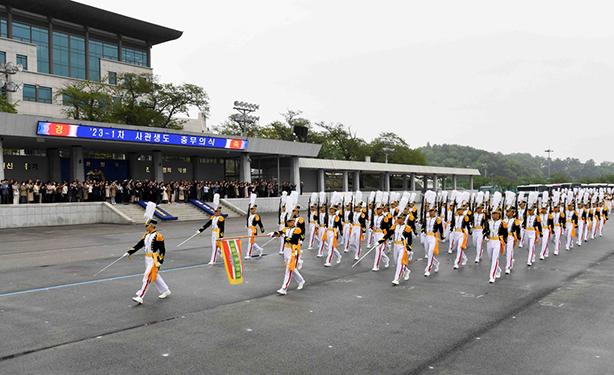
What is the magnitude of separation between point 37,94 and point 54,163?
77.1 ft

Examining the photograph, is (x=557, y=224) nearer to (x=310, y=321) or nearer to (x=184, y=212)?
(x=310, y=321)

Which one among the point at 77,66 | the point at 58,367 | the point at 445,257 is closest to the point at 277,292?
the point at 58,367

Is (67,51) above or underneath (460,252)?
above

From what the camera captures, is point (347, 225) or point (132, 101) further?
point (132, 101)

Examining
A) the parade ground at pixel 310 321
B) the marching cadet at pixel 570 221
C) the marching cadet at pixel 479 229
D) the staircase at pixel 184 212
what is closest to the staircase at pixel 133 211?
the staircase at pixel 184 212

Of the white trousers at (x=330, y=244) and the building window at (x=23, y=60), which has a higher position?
the building window at (x=23, y=60)

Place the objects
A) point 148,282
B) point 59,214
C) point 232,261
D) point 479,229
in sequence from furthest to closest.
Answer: point 59,214
point 479,229
point 232,261
point 148,282

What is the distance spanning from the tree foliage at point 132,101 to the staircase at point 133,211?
20734mm

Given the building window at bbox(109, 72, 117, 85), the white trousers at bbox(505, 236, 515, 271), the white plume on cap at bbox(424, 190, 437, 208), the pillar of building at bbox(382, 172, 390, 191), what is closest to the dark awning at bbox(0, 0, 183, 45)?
the building window at bbox(109, 72, 117, 85)

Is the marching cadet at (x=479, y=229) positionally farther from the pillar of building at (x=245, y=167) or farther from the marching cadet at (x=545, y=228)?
the pillar of building at (x=245, y=167)

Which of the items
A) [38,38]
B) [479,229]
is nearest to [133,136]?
[479,229]

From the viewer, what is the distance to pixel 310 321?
8680 mm

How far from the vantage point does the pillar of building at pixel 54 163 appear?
117 ft

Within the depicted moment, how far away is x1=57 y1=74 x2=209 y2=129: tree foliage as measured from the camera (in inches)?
1924
